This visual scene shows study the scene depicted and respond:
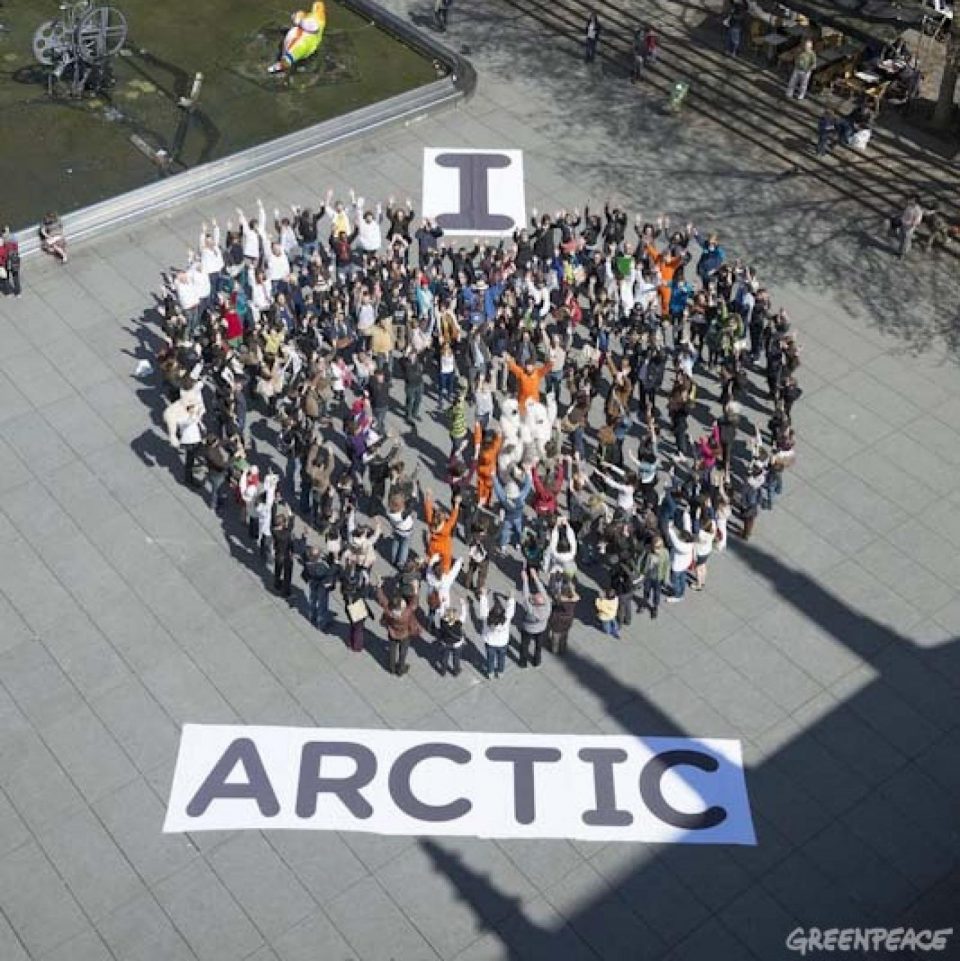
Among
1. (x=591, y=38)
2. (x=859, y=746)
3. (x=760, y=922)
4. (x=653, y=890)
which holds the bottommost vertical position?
(x=653, y=890)

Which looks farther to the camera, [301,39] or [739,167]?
[301,39]

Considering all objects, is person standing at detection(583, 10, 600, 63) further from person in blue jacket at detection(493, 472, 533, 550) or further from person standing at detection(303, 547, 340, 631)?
person standing at detection(303, 547, 340, 631)

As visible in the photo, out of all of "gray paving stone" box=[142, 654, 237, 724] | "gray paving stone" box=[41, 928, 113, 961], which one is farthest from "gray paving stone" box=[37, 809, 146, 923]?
"gray paving stone" box=[142, 654, 237, 724]

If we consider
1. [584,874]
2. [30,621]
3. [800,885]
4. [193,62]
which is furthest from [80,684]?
[193,62]

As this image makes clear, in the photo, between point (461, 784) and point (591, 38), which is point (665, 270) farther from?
point (461, 784)

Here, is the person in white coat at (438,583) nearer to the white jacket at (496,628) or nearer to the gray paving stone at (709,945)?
the white jacket at (496,628)

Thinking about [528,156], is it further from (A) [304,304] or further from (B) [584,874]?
(B) [584,874]

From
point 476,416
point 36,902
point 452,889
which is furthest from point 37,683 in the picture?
point 476,416
